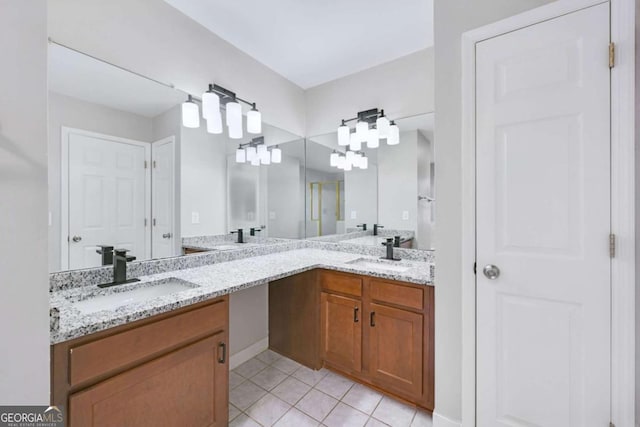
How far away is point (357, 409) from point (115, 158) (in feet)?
6.92

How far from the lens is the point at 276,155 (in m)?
2.76

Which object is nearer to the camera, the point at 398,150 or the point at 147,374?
the point at 147,374

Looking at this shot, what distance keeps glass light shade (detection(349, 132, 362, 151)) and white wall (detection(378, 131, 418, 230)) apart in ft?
0.67

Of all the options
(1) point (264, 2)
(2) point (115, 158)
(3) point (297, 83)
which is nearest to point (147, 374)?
(2) point (115, 158)

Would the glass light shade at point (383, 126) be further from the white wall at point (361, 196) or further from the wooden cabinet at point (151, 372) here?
the wooden cabinet at point (151, 372)

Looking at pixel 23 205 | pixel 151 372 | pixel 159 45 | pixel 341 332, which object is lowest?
pixel 341 332

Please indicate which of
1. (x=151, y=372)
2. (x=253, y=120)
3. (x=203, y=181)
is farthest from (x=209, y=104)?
(x=151, y=372)

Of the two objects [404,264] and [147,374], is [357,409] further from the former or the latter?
[147,374]

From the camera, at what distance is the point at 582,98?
119 cm

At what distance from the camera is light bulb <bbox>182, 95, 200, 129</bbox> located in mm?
1910

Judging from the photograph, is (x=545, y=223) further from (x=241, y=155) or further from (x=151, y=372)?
(x=241, y=155)

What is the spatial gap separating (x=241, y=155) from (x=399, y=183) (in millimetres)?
1384

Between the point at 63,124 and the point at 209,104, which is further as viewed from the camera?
the point at 209,104

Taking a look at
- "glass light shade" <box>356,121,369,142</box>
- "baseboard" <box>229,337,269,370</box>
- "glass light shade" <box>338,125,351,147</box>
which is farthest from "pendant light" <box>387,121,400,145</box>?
"baseboard" <box>229,337,269,370</box>
